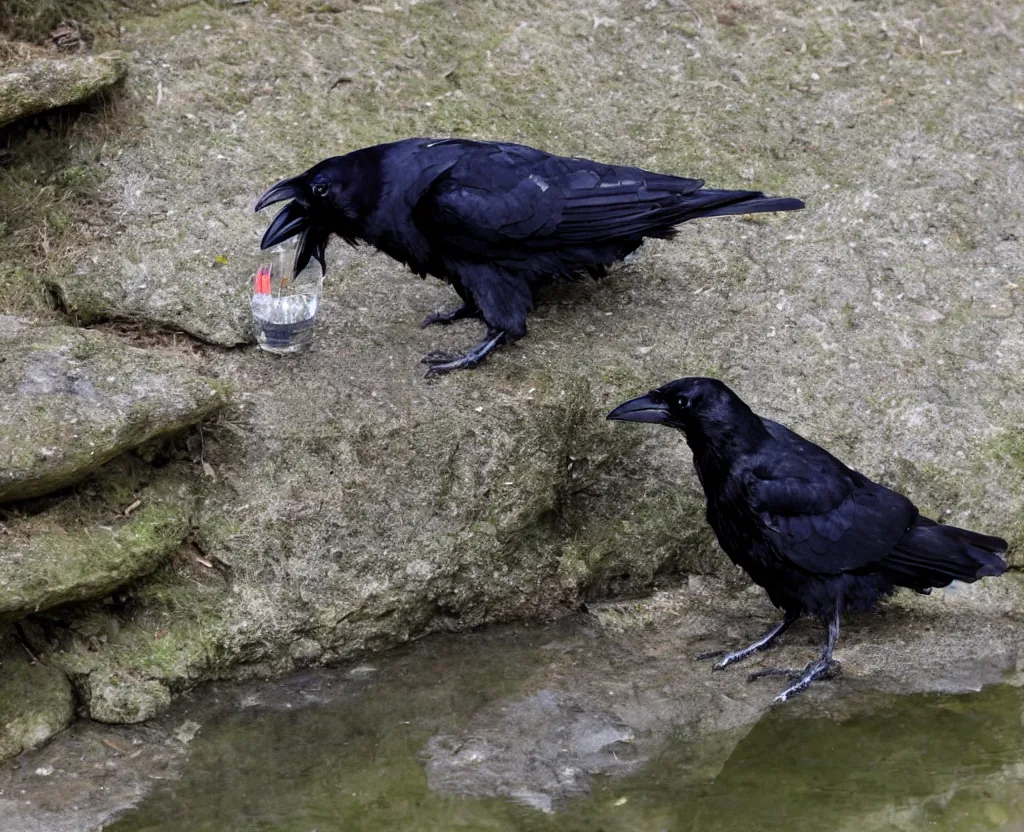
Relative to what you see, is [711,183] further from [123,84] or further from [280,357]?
[123,84]

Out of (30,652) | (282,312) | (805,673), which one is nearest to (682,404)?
(805,673)

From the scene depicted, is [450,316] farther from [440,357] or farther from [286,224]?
[286,224]

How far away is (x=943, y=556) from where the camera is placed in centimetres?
454

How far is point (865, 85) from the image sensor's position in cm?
726

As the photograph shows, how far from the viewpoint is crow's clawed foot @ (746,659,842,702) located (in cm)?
452

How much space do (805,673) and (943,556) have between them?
0.65 m

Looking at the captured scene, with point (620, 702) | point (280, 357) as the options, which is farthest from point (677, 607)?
point (280, 357)

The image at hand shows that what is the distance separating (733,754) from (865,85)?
451 centimetres

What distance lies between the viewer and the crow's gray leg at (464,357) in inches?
206

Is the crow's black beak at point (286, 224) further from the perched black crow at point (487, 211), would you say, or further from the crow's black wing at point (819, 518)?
the crow's black wing at point (819, 518)

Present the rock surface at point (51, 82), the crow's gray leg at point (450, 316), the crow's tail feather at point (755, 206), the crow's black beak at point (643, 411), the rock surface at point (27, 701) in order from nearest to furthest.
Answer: the rock surface at point (27, 701)
the crow's black beak at point (643, 411)
the crow's tail feather at point (755, 206)
the crow's gray leg at point (450, 316)
the rock surface at point (51, 82)

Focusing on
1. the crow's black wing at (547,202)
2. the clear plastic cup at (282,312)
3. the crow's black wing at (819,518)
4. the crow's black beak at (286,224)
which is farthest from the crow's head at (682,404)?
the crow's black beak at (286,224)

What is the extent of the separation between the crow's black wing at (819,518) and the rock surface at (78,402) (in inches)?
81.2

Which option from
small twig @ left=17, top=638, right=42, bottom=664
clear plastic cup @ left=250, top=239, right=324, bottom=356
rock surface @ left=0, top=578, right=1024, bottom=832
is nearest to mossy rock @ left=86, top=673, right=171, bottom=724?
rock surface @ left=0, top=578, right=1024, bottom=832
